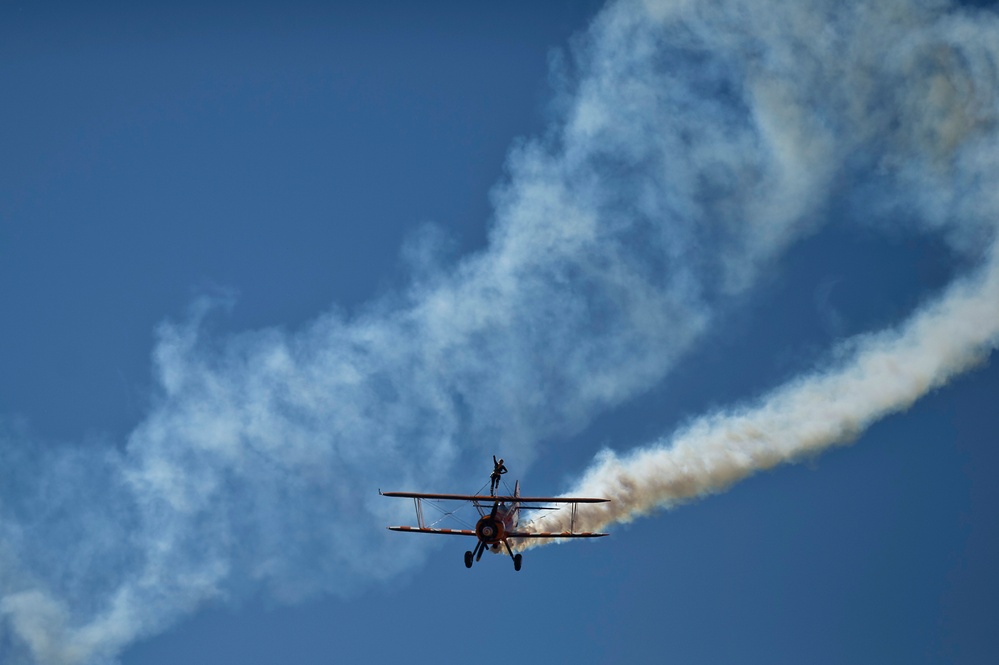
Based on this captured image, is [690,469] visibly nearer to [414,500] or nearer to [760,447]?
[760,447]

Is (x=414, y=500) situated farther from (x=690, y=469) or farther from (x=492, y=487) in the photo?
(x=690, y=469)

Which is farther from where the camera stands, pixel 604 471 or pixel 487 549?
pixel 604 471

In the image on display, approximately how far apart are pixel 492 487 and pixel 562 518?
6273 mm

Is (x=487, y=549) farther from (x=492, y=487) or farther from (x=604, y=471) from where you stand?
(x=604, y=471)

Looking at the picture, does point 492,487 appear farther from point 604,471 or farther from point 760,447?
point 760,447

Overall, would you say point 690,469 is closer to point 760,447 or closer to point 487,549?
point 760,447

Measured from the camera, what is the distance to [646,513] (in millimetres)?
110375

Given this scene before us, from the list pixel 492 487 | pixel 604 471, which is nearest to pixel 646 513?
pixel 604 471

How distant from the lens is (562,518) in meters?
110

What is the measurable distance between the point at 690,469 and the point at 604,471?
4.99 m

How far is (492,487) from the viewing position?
105 meters

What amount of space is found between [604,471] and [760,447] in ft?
29.6

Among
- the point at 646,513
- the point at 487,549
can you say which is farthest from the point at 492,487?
the point at 646,513

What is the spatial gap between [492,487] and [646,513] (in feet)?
33.3
